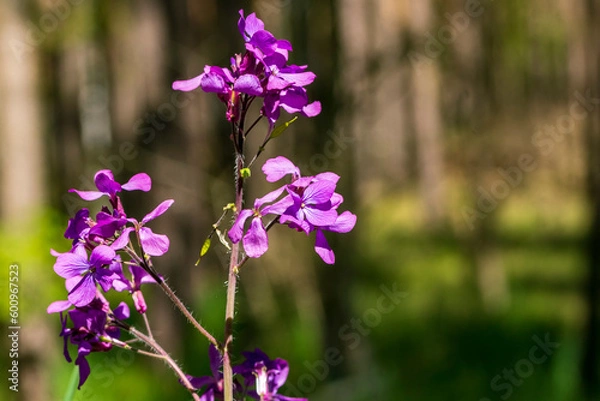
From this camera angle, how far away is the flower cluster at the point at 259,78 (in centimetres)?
107

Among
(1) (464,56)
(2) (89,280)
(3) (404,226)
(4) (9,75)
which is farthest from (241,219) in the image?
(3) (404,226)

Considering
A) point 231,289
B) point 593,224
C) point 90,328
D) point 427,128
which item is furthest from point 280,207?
point 427,128

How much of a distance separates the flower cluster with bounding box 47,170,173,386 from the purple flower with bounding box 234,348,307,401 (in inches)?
7.6

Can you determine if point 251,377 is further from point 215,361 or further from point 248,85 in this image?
point 248,85

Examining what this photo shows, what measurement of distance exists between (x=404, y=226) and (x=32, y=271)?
50.5 feet

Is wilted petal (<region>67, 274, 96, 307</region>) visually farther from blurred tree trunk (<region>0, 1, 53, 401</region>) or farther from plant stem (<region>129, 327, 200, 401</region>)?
blurred tree trunk (<region>0, 1, 53, 401</region>)

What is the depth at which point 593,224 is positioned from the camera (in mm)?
6273

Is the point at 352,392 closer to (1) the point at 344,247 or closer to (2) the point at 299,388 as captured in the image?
(2) the point at 299,388

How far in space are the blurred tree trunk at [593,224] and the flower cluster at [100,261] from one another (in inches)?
226

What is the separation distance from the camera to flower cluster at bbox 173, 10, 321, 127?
107 cm

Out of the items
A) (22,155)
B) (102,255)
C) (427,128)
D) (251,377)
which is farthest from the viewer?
(427,128)

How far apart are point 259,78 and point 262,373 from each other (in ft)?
1.46

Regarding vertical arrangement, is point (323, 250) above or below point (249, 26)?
below

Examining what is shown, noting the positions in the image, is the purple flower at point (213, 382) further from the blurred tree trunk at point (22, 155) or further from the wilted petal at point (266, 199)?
the blurred tree trunk at point (22, 155)
